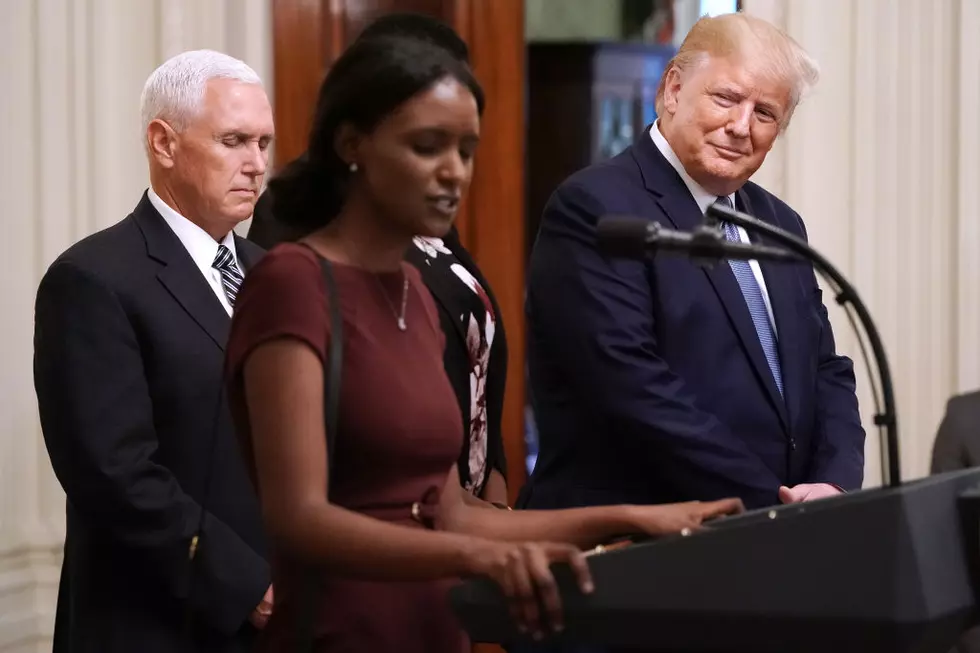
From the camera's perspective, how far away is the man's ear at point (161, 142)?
244 centimetres

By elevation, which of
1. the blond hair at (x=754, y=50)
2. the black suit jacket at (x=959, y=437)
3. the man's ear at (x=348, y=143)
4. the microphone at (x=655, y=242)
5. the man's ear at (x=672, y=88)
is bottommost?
the black suit jacket at (x=959, y=437)

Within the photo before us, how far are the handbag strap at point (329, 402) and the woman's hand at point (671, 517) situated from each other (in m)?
0.34

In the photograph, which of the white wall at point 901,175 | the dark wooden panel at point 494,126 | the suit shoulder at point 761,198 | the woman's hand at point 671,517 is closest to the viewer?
the woman's hand at point 671,517

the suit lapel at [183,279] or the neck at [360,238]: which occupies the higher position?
the neck at [360,238]

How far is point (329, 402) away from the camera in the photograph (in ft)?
4.66

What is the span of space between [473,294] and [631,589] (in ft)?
3.20

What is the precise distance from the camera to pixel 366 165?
4.92 feet

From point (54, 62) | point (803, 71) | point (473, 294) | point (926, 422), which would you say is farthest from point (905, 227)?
point (54, 62)

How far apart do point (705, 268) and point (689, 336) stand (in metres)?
0.12

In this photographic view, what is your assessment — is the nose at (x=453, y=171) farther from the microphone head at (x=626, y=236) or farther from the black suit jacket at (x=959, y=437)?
the black suit jacket at (x=959, y=437)

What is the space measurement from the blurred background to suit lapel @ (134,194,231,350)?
134cm

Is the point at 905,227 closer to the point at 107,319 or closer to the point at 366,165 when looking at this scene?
the point at 107,319

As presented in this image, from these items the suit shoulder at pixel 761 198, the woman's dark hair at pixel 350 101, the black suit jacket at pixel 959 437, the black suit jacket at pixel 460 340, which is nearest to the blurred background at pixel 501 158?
the black suit jacket at pixel 959 437

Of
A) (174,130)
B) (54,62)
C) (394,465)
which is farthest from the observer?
(54,62)
